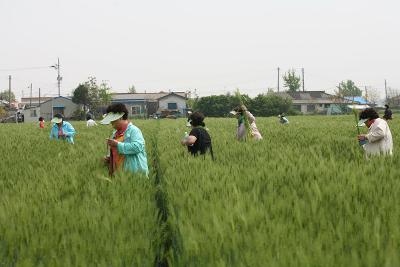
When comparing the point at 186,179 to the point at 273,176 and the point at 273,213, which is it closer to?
the point at 273,176

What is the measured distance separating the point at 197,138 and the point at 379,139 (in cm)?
282

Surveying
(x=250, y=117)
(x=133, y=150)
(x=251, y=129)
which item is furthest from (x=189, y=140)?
(x=251, y=129)

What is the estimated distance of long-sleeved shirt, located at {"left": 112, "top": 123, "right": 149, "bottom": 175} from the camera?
15.7 feet

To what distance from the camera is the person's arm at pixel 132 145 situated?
479 cm

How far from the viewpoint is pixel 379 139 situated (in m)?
6.17

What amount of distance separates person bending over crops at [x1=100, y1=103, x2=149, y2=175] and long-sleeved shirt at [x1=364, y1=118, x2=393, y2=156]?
3504 mm

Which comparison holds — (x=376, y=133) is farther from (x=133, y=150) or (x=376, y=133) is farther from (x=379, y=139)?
(x=133, y=150)

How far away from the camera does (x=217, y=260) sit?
7.09ft

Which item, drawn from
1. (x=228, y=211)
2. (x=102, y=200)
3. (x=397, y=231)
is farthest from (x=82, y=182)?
(x=397, y=231)

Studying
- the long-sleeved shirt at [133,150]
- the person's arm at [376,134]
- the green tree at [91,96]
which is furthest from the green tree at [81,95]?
the person's arm at [376,134]

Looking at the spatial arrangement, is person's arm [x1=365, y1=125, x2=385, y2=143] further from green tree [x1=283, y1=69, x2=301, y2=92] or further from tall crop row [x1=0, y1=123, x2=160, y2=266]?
green tree [x1=283, y1=69, x2=301, y2=92]

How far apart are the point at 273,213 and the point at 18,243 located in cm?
179

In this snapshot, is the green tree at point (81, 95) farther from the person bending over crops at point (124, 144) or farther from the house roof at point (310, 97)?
the person bending over crops at point (124, 144)

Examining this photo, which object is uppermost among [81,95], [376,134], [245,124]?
[81,95]
